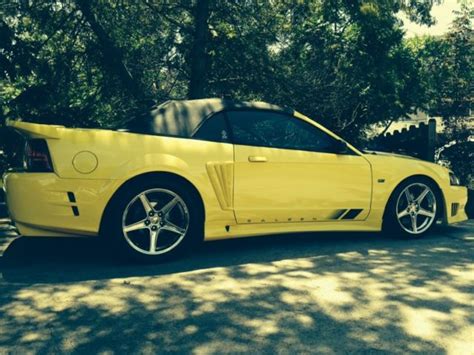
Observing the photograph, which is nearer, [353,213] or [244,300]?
[244,300]

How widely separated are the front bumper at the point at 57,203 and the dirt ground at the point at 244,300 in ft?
1.19

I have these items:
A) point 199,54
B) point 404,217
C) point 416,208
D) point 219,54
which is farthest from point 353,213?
point 219,54

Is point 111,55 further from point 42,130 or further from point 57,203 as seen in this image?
point 57,203

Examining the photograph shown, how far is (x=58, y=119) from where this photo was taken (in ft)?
26.6

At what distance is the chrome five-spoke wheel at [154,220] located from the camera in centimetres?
465

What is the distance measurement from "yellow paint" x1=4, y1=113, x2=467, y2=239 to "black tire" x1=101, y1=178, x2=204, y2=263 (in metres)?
0.08

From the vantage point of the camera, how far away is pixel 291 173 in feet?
17.1

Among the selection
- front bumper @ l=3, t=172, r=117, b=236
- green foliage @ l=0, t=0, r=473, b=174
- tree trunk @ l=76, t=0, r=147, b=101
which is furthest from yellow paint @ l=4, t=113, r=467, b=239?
tree trunk @ l=76, t=0, r=147, b=101

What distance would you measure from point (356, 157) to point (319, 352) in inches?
121

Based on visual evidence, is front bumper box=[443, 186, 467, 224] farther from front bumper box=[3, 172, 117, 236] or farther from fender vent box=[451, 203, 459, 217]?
front bumper box=[3, 172, 117, 236]

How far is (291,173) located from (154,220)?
141 centimetres

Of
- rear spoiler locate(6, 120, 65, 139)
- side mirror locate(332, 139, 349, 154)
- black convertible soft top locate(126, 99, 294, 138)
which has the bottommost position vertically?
side mirror locate(332, 139, 349, 154)

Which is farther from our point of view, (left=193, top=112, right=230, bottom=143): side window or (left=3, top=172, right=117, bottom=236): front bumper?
(left=193, top=112, right=230, bottom=143): side window

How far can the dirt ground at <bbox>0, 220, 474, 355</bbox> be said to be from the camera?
9.77 feet
